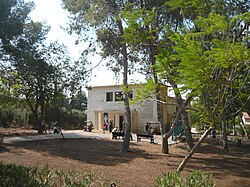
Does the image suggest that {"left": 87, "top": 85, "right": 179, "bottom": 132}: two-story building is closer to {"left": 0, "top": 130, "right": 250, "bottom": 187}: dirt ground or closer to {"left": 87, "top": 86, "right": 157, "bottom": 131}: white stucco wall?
{"left": 87, "top": 86, "right": 157, "bottom": 131}: white stucco wall

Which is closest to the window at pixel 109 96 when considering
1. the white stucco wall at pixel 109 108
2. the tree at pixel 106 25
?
the white stucco wall at pixel 109 108

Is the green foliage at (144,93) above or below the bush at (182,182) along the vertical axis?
above

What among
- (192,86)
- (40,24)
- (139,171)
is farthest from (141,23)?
(40,24)

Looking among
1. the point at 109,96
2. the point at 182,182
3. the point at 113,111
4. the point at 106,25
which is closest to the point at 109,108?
the point at 113,111

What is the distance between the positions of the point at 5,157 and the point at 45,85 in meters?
12.9

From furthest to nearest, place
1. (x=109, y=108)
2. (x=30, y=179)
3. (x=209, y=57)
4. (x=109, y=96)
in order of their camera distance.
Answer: (x=109, y=96), (x=109, y=108), (x=209, y=57), (x=30, y=179)

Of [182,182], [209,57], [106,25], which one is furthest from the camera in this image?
[106,25]

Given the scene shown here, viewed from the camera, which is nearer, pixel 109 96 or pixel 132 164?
pixel 132 164

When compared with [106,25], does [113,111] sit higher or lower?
lower

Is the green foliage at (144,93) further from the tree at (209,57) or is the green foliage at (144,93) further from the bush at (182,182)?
the bush at (182,182)

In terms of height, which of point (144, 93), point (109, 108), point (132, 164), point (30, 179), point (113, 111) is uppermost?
point (109, 108)

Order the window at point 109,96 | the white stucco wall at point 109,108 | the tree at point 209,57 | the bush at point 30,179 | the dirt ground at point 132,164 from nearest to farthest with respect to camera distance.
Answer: the bush at point 30,179
the tree at point 209,57
the dirt ground at point 132,164
the white stucco wall at point 109,108
the window at point 109,96

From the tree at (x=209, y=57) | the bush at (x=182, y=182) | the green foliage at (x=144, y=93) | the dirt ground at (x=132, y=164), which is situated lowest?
the dirt ground at (x=132, y=164)

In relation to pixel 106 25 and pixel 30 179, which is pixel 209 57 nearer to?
pixel 30 179
